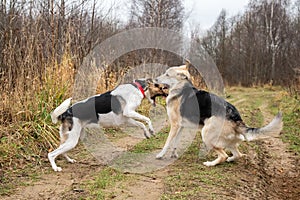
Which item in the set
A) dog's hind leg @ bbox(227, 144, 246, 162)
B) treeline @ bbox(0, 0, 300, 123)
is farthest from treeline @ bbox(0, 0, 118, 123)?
dog's hind leg @ bbox(227, 144, 246, 162)

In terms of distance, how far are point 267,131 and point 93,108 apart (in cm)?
254

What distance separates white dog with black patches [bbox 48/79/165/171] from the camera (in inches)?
183

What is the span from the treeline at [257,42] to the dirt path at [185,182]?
75.5ft

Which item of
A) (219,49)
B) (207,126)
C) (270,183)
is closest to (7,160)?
(207,126)

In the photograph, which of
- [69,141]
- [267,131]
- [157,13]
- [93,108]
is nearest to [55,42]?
[93,108]

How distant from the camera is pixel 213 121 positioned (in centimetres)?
458

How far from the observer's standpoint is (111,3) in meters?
8.84

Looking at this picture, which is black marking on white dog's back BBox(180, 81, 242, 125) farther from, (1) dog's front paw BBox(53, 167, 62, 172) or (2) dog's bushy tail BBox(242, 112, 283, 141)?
(1) dog's front paw BBox(53, 167, 62, 172)

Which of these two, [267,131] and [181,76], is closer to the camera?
[267,131]

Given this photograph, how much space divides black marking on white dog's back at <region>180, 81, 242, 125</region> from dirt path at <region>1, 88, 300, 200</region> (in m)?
0.71

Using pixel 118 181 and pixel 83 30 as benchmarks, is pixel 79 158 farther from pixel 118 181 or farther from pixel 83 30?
pixel 83 30

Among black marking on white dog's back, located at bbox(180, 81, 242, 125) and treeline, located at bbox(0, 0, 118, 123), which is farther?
treeline, located at bbox(0, 0, 118, 123)

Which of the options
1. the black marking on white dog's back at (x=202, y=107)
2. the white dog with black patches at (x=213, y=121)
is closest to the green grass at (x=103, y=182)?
the white dog with black patches at (x=213, y=121)

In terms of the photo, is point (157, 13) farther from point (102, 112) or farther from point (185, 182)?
point (185, 182)
